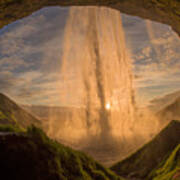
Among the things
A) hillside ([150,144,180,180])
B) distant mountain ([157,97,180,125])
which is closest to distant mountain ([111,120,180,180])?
hillside ([150,144,180,180])

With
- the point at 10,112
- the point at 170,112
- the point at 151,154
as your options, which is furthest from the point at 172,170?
the point at 170,112

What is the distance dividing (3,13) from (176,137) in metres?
20.6

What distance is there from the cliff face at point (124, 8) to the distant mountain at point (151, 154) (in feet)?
41.9

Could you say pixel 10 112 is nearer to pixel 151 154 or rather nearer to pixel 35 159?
pixel 151 154

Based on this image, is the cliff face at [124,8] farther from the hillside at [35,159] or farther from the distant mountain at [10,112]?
the distant mountain at [10,112]

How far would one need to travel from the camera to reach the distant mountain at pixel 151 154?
18.9m

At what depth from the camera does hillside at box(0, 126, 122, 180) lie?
5.66 m

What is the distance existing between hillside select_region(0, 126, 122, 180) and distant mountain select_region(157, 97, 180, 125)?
212 feet

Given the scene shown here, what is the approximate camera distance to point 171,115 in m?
64.6

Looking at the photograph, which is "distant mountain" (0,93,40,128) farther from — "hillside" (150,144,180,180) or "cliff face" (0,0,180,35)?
"hillside" (150,144,180,180)

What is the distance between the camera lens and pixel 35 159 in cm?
615

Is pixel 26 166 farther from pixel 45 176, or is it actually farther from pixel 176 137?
pixel 176 137

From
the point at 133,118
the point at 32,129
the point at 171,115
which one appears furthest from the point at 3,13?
the point at 171,115

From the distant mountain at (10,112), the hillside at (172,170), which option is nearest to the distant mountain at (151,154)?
the hillside at (172,170)
